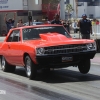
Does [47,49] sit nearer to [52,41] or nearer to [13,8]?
[52,41]

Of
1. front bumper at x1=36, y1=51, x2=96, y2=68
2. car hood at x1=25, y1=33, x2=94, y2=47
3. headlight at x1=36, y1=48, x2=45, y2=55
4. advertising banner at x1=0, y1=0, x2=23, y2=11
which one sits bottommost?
front bumper at x1=36, y1=51, x2=96, y2=68

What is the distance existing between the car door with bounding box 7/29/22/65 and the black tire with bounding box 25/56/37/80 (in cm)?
62

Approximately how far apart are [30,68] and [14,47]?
1.49 m

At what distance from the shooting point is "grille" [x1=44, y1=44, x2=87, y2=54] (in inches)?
421

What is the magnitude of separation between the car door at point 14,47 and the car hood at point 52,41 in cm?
56

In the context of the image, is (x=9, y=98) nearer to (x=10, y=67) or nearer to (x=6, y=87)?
(x=6, y=87)

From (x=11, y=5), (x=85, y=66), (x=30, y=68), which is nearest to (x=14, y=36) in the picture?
(x=30, y=68)

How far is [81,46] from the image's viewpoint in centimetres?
1098

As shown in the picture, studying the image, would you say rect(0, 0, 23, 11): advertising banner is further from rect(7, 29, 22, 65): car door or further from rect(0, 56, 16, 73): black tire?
rect(7, 29, 22, 65): car door

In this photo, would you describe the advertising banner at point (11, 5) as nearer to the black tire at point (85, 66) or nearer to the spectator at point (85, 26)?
the spectator at point (85, 26)

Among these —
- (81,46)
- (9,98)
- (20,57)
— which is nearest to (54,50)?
(81,46)

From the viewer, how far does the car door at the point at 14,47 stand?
1209 cm

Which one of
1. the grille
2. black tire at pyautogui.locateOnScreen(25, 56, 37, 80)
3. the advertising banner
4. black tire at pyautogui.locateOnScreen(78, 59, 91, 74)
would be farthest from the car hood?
the advertising banner

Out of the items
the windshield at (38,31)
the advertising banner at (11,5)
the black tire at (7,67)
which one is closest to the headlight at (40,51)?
the windshield at (38,31)
